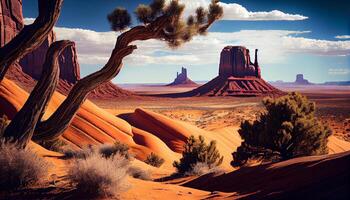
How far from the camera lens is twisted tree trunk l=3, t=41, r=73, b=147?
832 cm

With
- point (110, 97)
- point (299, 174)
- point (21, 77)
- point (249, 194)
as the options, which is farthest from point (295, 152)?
point (110, 97)

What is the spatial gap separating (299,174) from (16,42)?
6954mm

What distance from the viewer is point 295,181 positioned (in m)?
7.75

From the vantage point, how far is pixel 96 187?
22.7ft

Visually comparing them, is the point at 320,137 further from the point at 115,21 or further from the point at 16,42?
the point at 16,42

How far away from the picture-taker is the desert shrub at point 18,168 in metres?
7.20

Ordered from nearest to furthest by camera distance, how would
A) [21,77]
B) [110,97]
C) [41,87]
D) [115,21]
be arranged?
1. [41,87]
2. [115,21]
3. [21,77]
4. [110,97]

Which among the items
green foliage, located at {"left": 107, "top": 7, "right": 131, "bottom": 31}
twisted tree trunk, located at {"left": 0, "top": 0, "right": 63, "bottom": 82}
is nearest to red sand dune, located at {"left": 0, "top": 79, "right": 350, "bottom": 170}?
green foliage, located at {"left": 107, "top": 7, "right": 131, "bottom": 31}

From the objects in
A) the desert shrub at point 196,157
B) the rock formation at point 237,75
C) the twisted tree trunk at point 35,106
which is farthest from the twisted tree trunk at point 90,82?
the rock formation at point 237,75

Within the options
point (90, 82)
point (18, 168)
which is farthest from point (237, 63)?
point (18, 168)

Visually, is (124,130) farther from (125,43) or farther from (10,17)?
(10,17)

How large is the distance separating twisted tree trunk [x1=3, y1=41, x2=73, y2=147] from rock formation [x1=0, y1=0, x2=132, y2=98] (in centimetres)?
5080

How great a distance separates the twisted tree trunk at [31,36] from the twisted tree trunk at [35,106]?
0.57 m

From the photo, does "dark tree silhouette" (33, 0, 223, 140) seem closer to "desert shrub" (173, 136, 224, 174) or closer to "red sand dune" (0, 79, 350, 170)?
"desert shrub" (173, 136, 224, 174)
